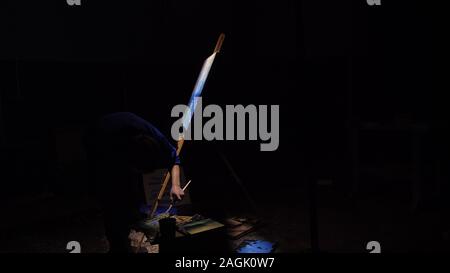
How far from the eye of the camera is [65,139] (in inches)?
255

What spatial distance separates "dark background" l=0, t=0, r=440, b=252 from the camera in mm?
5969

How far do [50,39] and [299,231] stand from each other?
187 inches

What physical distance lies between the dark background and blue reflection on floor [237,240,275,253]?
4.05 ft

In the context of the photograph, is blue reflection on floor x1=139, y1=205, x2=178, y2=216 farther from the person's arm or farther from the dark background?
the person's arm

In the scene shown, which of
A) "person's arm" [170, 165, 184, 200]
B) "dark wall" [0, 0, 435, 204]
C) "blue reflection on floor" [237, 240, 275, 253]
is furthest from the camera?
"dark wall" [0, 0, 435, 204]

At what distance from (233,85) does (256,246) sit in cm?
354

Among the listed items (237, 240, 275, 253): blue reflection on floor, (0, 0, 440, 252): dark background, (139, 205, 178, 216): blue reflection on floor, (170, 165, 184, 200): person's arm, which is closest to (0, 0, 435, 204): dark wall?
(0, 0, 440, 252): dark background

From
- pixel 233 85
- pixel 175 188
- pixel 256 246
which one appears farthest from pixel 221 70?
pixel 175 188

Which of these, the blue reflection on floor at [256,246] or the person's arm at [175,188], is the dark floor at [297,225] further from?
the person's arm at [175,188]

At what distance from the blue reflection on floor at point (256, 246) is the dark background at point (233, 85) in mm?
1235

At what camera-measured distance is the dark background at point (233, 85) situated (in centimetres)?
597

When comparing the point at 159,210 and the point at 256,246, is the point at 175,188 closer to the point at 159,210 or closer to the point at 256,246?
the point at 256,246

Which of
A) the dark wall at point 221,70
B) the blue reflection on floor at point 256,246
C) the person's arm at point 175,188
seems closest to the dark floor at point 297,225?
the blue reflection on floor at point 256,246
